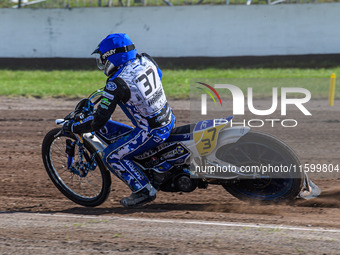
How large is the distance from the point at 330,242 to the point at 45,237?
2.72 meters

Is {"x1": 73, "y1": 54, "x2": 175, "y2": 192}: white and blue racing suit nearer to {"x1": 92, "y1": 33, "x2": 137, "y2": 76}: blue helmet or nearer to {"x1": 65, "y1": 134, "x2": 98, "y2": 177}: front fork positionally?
{"x1": 92, "y1": 33, "x2": 137, "y2": 76}: blue helmet

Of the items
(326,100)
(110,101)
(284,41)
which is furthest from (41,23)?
(110,101)

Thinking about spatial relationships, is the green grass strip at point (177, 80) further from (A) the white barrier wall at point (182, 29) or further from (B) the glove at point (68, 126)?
(B) the glove at point (68, 126)

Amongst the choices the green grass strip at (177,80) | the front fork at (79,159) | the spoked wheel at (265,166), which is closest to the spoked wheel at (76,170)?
the front fork at (79,159)

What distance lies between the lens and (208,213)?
19.9ft

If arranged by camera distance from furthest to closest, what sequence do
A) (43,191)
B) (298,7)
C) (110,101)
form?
(298,7)
(43,191)
(110,101)

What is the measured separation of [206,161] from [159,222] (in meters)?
0.92

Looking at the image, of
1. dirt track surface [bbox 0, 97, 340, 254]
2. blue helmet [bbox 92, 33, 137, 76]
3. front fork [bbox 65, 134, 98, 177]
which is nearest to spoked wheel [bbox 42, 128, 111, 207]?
front fork [bbox 65, 134, 98, 177]

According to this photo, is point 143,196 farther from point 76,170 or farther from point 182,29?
point 182,29

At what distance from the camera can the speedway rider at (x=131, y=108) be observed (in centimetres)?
577

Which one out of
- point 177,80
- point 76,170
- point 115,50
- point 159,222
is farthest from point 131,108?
point 177,80

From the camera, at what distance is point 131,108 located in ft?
19.5

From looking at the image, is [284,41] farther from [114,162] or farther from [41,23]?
[114,162]

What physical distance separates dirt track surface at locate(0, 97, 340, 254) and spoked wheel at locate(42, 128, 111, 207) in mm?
168
